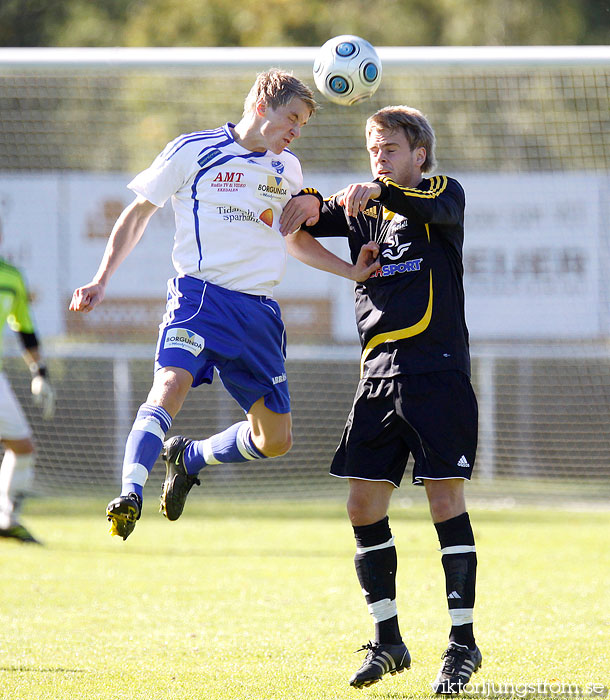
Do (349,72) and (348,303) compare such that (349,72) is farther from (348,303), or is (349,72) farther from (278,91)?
(348,303)

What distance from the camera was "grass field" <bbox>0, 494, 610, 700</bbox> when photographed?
4426 millimetres

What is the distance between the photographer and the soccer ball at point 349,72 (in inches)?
200

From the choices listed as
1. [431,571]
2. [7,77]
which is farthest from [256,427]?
[7,77]

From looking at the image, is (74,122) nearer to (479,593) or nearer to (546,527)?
(546,527)

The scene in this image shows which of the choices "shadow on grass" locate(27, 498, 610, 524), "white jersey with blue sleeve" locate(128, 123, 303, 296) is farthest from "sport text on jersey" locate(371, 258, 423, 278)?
"shadow on grass" locate(27, 498, 610, 524)

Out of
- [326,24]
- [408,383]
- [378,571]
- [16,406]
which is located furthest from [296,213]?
[326,24]

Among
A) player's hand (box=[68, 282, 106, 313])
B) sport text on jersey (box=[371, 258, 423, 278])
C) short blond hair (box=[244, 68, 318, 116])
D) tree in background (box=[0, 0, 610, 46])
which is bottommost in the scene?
player's hand (box=[68, 282, 106, 313])

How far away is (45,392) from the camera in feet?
29.1

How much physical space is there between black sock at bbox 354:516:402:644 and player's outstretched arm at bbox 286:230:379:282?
106cm

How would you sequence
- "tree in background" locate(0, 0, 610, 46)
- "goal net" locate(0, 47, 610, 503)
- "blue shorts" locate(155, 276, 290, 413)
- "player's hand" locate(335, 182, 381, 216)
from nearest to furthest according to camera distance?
"player's hand" locate(335, 182, 381, 216) → "blue shorts" locate(155, 276, 290, 413) → "goal net" locate(0, 47, 610, 503) → "tree in background" locate(0, 0, 610, 46)

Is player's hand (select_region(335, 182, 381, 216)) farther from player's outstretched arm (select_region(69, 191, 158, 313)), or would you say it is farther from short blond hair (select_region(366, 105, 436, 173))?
player's outstretched arm (select_region(69, 191, 158, 313))

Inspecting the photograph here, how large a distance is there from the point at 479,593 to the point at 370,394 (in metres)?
2.74

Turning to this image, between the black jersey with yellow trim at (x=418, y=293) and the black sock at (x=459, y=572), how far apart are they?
2.15ft

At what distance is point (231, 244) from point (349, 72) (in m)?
1.07
